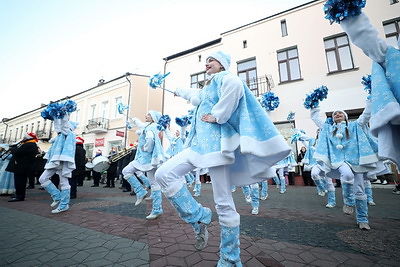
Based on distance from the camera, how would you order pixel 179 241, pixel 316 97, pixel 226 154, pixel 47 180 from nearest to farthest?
pixel 226 154, pixel 179 241, pixel 316 97, pixel 47 180

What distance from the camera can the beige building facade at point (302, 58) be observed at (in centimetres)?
1075

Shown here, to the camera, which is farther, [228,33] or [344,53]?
[228,33]

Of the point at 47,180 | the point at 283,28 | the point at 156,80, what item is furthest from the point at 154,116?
the point at 283,28

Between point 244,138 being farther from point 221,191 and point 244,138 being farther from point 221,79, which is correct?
point 221,79

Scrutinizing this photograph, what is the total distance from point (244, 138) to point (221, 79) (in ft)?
2.23

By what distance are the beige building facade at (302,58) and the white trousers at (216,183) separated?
32.6 ft

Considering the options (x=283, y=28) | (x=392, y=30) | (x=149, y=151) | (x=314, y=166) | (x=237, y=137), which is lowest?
(x=314, y=166)

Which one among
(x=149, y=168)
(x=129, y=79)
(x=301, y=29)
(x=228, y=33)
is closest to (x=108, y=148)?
(x=129, y=79)

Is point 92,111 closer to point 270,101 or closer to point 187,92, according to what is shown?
point 270,101

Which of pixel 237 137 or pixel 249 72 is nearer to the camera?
pixel 237 137

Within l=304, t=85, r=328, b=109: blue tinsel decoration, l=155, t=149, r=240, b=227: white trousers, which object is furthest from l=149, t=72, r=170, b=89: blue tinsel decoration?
l=304, t=85, r=328, b=109: blue tinsel decoration

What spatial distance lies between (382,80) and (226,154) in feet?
4.38

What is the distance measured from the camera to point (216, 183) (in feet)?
6.06

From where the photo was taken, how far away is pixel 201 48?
659 inches
